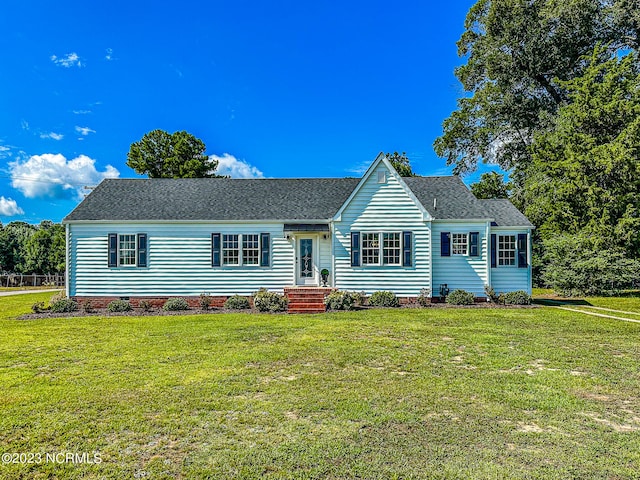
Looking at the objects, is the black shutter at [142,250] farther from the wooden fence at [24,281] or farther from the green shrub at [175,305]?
the wooden fence at [24,281]

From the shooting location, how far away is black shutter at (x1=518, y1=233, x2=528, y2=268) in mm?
18156

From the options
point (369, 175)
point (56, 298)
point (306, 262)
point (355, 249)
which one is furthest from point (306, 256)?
point (56, 298)

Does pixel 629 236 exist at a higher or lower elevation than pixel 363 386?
higher

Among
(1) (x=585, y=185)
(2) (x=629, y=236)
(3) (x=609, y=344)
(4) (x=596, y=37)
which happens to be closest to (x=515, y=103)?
(4) (x=596, y=37)

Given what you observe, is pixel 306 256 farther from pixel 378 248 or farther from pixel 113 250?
pixel 113 250

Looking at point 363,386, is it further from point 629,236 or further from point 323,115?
point 323,115

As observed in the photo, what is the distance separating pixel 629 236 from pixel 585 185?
3605 mm

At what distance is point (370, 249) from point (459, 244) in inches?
166

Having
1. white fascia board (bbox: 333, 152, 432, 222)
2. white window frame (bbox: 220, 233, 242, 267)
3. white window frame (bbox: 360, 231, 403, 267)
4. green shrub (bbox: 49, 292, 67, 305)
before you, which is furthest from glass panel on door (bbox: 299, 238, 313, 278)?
green shrub (bbox: 49, 292, 67, 305)

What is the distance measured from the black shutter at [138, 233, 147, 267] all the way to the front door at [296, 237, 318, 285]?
7056 millimetres

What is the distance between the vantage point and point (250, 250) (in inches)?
707

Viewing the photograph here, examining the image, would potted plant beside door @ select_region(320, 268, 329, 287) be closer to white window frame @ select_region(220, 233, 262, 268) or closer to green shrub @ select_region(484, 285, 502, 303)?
white window frame @ select_region(220, 233, 262, 268)

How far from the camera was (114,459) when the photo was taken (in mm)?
4039

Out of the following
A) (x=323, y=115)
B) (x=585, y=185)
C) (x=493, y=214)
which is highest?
(x=323, y=115)
